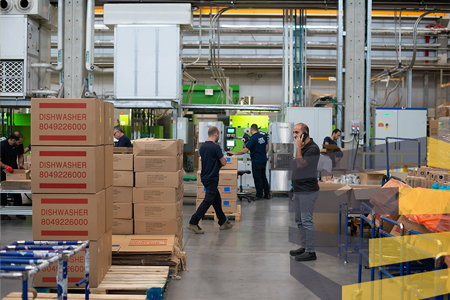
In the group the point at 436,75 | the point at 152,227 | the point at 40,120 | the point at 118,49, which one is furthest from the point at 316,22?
the point at 40,120

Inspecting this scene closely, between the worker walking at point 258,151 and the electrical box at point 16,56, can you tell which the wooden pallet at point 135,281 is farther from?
the electrical box at point 16,56

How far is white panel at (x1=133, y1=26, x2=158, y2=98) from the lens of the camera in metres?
8.50

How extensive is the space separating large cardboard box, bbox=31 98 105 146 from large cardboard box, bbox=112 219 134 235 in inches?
65.7

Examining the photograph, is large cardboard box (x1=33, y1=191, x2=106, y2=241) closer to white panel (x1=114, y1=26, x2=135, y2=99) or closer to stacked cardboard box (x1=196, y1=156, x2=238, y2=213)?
stacked cardboard box (x1=196, y1=156, x2=238, y2=213)

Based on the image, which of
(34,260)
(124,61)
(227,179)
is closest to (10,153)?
(124,61)

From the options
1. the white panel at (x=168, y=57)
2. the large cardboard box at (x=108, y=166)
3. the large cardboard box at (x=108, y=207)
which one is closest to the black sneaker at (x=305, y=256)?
the large cardboard box at (x=108, y=207)

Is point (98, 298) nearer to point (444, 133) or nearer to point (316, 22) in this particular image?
point (444, 133)

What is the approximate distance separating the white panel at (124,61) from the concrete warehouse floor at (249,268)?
3465 mm

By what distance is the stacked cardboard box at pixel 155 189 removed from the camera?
4.44 metres

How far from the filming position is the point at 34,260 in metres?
1.81

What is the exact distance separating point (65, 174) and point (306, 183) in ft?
8.45

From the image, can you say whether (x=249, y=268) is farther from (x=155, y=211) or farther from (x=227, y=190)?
(x=227, y=190)

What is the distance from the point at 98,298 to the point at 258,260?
235 centimetres

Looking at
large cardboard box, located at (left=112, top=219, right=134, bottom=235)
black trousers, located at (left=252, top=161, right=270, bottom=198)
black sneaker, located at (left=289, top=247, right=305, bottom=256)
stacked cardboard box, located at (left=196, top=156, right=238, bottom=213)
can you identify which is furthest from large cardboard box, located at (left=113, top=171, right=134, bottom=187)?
black trousers, located at (left=252, top=161, right=270, bottom=198)
